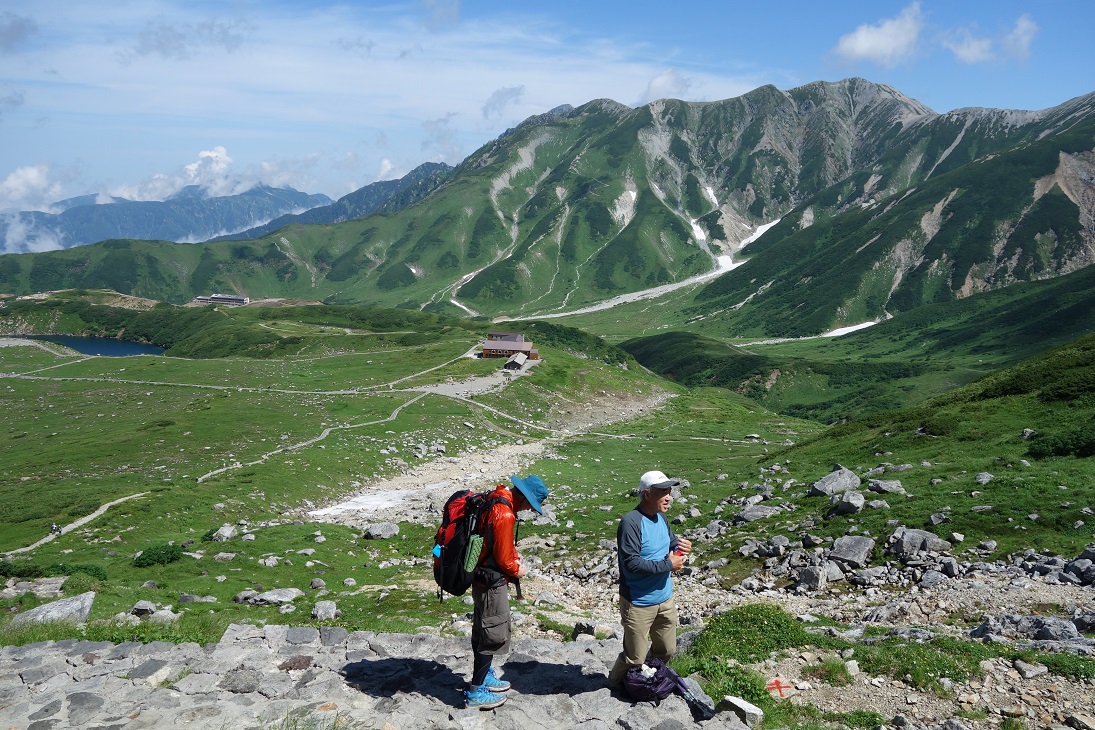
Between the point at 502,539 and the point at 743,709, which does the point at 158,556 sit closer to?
the point at 502,539

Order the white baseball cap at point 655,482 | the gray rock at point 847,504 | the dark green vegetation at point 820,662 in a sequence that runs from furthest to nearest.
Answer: the gray rock at point 847,504 → the dark green vegetation at point 820,662 → the white baseball cap at point 655,482

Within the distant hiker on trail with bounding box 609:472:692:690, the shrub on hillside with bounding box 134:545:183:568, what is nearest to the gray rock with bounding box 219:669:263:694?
the distant hiker on trail with bounding box 609:472:692:690

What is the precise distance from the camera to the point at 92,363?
11156 centimetres

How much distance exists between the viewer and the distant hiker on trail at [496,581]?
1063 cm

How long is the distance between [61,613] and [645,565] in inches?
615

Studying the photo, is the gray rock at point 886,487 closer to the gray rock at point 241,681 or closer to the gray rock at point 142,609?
the gray rock at point 241,681

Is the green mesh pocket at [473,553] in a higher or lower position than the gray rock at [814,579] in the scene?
higher

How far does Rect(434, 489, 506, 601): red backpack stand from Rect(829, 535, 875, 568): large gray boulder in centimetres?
1681

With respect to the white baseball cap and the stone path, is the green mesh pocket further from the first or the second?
the white baseball cap

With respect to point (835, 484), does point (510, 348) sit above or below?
above

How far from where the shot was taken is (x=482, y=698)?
11.0 m

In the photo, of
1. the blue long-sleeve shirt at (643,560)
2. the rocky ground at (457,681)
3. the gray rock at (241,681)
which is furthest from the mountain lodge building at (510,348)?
the blue long-sleeve shirt at (643,560)

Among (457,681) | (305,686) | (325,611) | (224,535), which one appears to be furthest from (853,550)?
(224,535)

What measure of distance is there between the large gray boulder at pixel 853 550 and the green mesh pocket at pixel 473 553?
16979 mm
